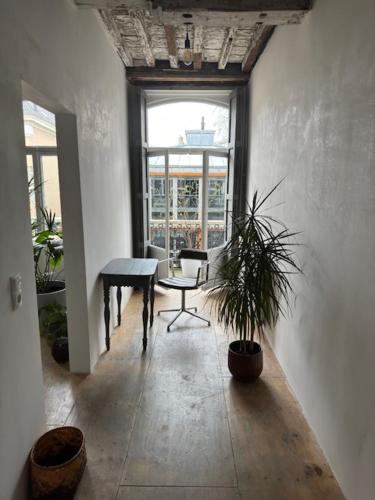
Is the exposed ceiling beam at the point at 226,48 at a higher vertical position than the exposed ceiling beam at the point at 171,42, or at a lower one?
higher

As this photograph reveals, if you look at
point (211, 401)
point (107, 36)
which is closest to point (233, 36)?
point (107, 36)

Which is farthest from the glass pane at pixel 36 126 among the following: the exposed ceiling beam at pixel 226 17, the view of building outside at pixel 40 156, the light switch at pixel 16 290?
the light switch at pixel 16 290

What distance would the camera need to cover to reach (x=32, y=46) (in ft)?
5.32

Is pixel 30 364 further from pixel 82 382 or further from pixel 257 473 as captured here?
pixel 257 473

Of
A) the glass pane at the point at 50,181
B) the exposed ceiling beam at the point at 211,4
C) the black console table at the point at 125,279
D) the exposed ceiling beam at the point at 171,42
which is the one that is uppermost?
the exposed ceiling beam at the point at 171,42

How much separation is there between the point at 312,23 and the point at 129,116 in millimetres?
2763

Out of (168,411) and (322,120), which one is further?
(168,411)

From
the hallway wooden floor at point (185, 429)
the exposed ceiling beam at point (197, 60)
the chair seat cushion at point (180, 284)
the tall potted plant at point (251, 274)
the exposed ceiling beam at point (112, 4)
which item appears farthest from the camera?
the exposed ceiling beam at point (197, 60)

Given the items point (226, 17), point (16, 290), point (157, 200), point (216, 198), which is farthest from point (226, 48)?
point (16, 290)

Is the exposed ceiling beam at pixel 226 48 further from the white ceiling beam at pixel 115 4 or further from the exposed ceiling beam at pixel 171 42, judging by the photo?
the white ceiling beam at pixel 115 4

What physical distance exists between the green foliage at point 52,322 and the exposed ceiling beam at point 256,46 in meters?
3.38

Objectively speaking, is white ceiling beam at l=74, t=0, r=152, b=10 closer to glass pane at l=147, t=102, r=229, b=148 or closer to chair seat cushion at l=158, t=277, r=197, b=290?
chair seat cushion at l=158, t=277, r=197, b=290

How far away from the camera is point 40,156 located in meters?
4.50

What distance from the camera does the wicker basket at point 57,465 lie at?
154 cm
